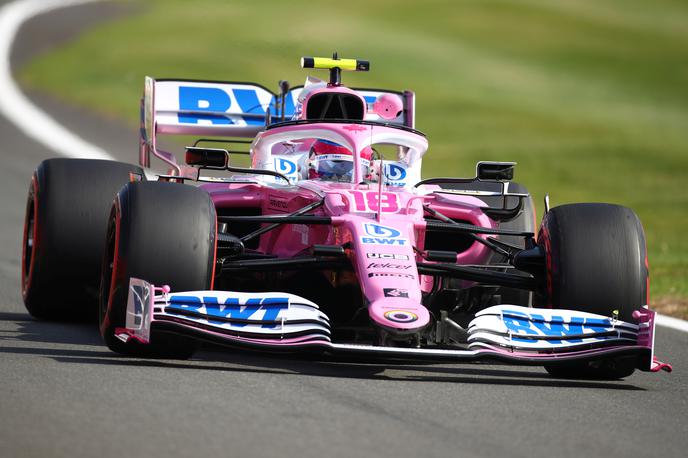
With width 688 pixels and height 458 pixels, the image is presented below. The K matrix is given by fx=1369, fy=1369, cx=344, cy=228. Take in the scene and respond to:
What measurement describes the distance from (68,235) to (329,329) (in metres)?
2.85

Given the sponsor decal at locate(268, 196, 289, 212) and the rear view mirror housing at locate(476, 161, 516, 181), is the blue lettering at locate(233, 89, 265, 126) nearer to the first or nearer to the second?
the sponsor decal at locate(268, 196, 289, 212)

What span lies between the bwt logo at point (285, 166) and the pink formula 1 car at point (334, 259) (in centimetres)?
2

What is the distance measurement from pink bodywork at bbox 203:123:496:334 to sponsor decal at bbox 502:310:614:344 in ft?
1.80

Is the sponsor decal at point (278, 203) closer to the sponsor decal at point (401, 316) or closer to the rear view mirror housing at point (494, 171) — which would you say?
the rear view mirror housing at point (494, 171)

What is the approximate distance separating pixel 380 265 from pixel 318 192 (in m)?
1.30

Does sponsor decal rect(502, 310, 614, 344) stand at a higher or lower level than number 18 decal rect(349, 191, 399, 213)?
lower

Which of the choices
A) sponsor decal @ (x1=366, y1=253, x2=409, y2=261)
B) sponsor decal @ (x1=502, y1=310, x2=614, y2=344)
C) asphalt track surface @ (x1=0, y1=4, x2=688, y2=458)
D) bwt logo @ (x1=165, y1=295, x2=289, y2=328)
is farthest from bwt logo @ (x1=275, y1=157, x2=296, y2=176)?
sponsor decal @ (x1=502, y1=310, x2=614, y2=344)

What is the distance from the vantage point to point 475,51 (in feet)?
143

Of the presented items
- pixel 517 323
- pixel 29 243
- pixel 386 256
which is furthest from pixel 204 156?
pixel 517 323

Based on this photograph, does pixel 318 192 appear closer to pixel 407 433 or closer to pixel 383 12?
pixel 407 433

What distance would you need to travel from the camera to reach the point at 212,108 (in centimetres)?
1266

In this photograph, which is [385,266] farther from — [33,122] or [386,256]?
[33,122]

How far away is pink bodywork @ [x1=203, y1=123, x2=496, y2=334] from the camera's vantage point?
25.6 ft

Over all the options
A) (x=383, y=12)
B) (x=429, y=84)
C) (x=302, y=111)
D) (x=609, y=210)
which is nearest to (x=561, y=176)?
(x=429, y=84)
